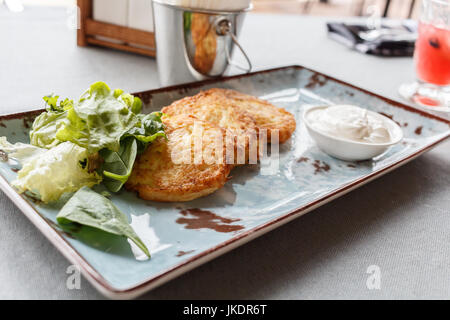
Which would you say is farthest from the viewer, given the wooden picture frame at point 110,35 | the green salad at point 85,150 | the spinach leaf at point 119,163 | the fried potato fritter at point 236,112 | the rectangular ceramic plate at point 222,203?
the wooden picture frame at point 110,35

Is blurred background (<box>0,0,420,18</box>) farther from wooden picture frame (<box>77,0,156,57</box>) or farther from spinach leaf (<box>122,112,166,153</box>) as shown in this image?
spinach leaf (<box>122,112,166,153</box>)

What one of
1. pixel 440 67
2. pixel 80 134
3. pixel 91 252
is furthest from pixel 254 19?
pixel 91 252

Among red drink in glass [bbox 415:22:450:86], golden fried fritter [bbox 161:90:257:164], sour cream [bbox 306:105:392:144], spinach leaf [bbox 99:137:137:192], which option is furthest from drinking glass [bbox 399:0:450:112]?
spinach leaf [bbox 99:137:137:192]

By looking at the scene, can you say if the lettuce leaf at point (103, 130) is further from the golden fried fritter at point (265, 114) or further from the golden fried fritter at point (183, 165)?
the golden fried fritter at point (265, 114)

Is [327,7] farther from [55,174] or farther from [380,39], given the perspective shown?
[55,174]

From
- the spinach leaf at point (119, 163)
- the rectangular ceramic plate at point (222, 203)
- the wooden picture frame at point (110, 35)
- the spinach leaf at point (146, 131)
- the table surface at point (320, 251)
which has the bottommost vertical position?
the table surface at point (320, 251)

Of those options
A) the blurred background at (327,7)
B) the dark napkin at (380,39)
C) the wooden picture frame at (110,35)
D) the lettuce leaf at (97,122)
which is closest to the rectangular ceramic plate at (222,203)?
the lettuce leaf at (97,122)

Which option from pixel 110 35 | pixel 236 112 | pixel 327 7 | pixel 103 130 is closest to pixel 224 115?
pixel 236 112
